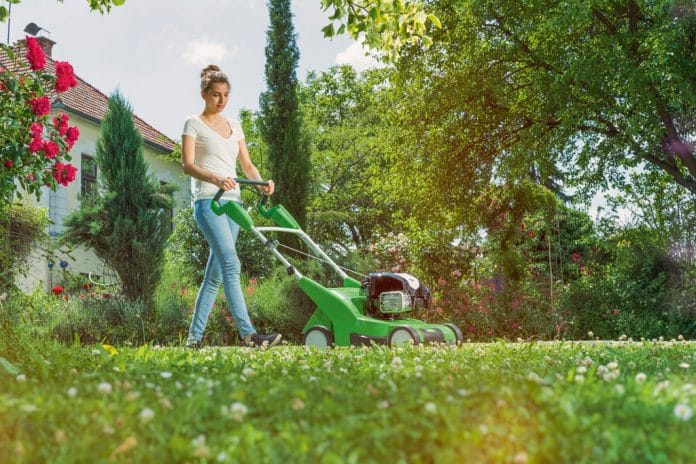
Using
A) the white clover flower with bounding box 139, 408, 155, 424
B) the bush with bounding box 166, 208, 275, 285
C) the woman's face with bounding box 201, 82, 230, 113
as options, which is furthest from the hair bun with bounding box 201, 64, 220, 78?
the bush with bounding box 166, 208, 275, 285

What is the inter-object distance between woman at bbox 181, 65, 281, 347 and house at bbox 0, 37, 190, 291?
9.30m

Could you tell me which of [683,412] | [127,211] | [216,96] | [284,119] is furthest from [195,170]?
[284,119]

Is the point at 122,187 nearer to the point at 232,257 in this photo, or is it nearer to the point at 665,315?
the point at 232,257

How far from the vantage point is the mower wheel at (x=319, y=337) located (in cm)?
687

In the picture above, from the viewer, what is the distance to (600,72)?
11266 mm

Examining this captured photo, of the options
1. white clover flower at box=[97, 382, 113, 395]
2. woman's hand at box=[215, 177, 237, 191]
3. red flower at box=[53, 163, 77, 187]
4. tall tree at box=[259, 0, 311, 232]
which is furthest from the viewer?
tall tree at box=[259, 0, 311, 232]

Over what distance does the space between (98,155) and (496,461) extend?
1053cm

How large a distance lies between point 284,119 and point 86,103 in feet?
30.7

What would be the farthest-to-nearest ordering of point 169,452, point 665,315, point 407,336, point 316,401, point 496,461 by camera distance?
1. point 665,315
2. point 407,336
3. point 316,401
4. point 169,452
5. point 496,461

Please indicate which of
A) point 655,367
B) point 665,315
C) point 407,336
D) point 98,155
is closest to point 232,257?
point 407,336

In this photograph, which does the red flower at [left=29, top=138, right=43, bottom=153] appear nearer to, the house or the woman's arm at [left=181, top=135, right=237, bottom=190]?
the woman's arm at [left=181, top=135, right=237, bottom=190]

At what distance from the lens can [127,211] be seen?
11.0 metres

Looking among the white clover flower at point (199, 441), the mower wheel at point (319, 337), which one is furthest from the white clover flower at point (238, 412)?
the mower wheel at point (319, 337)

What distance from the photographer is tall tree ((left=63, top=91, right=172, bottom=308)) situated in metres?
10.8
